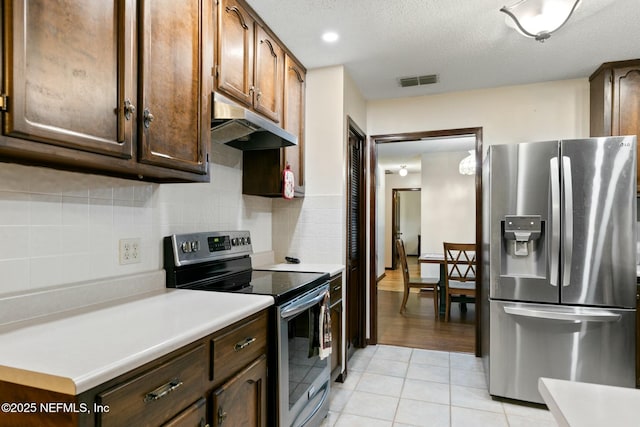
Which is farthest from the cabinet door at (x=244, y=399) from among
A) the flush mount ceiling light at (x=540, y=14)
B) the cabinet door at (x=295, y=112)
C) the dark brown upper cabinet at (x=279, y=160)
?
the flush mount ceiling light at (x=540, y=14)

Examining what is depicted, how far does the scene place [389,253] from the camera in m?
8.73

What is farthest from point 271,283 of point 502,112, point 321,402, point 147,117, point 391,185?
point 391,185

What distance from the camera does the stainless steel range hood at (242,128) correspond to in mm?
1735

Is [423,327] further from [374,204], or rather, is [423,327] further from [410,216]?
[410,216]

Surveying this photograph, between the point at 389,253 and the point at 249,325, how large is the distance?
298 inches

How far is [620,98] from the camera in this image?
9.00 ft

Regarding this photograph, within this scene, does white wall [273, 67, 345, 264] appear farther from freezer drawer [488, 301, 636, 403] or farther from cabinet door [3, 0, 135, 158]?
cabinet door [3, 0, 135, 158]

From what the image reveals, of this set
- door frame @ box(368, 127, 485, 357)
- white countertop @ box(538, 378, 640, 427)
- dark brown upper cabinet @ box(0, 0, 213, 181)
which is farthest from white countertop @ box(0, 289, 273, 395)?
door frame @ box(368, 127, 485, 357)

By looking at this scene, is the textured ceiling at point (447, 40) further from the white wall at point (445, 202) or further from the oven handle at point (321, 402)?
the white wall at point (445, 202)

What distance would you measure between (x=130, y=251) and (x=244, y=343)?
0.69 metres

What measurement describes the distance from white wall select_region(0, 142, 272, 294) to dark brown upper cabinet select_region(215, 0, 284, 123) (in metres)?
0.62

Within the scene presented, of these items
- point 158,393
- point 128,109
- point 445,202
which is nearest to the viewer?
point 158,393

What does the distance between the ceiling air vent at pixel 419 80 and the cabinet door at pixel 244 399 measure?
8.48ft

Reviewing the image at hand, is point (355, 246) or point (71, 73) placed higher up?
point (71, 73)
